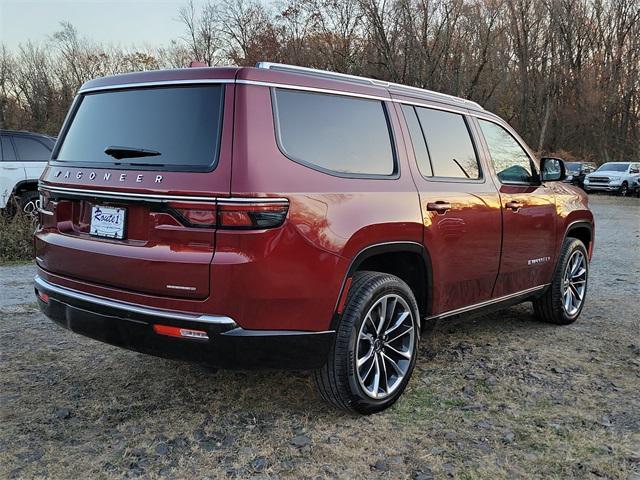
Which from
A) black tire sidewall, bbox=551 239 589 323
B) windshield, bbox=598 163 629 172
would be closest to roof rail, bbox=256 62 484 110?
black tire sidewall, bbox=551 239 589 323

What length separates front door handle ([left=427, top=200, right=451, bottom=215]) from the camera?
3500 millimetres

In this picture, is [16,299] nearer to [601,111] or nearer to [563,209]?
[563,209]

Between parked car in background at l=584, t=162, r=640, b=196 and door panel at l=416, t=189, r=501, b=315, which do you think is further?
parked car in background at l=584, t=162, r=640, b=196

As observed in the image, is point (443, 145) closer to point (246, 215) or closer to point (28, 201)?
point (246, 215)

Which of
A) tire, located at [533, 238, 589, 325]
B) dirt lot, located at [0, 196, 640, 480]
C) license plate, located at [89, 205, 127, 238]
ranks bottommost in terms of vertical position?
dirt lot, located at [0, 196, 640, 480]

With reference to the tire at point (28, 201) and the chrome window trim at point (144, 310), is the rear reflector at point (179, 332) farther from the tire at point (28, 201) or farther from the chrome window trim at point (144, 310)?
the tire at point (28, 201)

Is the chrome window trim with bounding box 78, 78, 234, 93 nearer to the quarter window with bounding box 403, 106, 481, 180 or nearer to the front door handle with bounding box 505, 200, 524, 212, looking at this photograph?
the quarter window with bounding box 403, 106, 481, 180

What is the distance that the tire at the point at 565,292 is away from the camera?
4.96 m

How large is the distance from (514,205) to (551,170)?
32.0 inches

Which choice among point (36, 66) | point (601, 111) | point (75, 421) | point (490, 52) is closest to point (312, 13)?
point (490, 52)

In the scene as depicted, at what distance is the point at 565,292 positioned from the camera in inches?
200

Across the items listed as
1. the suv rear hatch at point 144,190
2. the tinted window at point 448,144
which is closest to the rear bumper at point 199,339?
the suv rear hatch at point 144,190

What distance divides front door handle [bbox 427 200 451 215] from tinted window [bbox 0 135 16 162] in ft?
26.1

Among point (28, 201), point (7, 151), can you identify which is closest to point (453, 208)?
point (28, 201)
